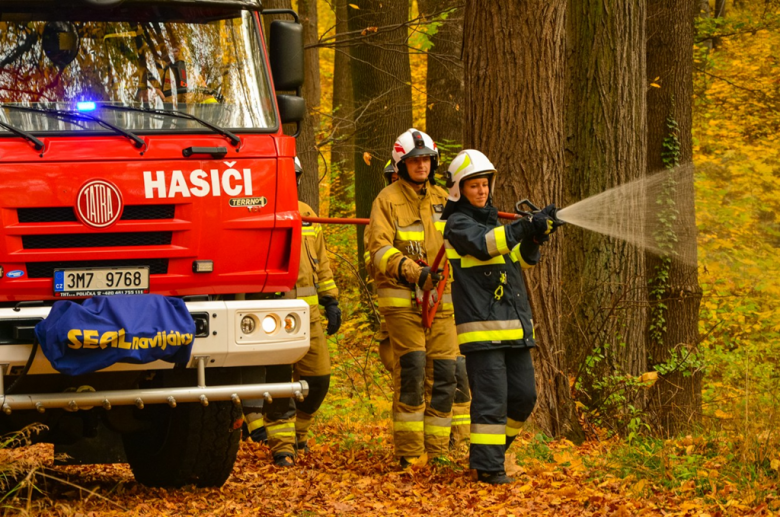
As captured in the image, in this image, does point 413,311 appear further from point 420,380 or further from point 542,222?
point 542,222

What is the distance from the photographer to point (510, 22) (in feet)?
25.1

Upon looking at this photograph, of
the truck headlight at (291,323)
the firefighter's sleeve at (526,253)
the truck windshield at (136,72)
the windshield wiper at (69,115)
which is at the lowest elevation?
the truck headlight at (291,323)

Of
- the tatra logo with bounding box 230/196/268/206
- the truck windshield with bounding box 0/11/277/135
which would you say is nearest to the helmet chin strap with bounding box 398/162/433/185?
the truck windshield with bounding box 0/11/277/135

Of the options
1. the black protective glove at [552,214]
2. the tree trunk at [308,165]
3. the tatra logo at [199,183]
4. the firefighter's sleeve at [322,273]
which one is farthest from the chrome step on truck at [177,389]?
the tree trunk at [308,165]

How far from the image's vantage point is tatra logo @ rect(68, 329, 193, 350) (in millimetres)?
5098

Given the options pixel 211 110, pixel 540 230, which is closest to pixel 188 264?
pixel 211 110

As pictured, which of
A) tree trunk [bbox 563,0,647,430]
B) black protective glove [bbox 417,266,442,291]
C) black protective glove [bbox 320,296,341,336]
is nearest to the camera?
black protective glove [bbox 417,266,442,291]

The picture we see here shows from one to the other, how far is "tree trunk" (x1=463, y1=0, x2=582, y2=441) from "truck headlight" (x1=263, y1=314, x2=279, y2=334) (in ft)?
8.21

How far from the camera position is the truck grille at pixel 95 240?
5523mm

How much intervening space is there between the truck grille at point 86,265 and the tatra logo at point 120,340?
56 centimetres

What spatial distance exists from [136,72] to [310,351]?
2892 millimetres

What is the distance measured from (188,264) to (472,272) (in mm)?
1742

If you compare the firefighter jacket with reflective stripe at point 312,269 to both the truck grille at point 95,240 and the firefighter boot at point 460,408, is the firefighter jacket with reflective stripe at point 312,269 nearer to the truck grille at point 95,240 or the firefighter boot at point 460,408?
the firefighter boot at point 460,408

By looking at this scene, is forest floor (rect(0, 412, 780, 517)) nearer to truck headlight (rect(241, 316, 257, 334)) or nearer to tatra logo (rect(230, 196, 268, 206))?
truck headlight (rect(241, 316, 257, 334))
